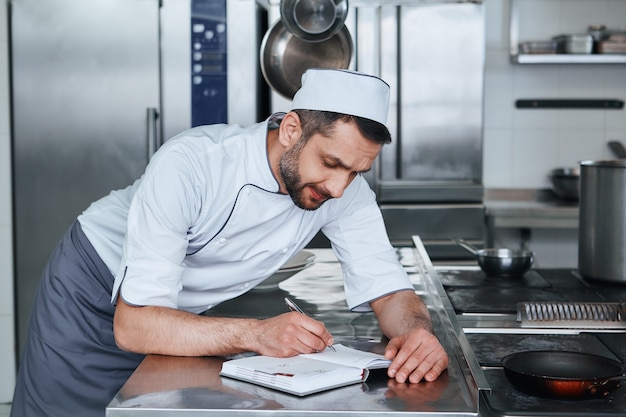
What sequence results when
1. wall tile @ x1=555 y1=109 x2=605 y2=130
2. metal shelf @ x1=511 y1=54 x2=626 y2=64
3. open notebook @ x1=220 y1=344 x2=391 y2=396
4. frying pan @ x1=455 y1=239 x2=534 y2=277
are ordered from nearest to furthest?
open notebook @ x1=220 y1=344 x2=391 y2=396 → frying pan @ x1=455 y1=239 x2=534 y2=277 → metal shelf @ x1=511 y1=54 x2=626 y2=64 → wall tile @ x1=555 y1=109 x2=605 y2=130

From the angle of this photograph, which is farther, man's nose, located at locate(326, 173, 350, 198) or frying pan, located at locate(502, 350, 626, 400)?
man's nose, located at locate(326, 173, 350, 198)

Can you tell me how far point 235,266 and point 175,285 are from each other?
0.84 feet

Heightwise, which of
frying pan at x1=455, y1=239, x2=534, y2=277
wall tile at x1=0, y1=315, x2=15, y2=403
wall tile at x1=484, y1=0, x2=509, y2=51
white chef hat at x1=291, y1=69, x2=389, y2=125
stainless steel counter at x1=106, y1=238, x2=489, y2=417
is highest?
wall tile at x1=484, y1=0, x2=509, y2=51

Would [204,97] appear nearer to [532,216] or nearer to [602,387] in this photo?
[532,216]

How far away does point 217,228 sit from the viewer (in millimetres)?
1888

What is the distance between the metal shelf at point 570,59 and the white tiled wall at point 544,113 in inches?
10.2

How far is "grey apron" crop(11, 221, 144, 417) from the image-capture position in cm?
197

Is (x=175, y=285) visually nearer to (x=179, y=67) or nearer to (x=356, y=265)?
(x=356, y=265)

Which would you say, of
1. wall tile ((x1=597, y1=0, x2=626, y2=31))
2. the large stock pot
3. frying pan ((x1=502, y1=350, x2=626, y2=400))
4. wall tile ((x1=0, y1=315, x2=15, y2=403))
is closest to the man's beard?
frying pan ((x1=502, y1=350, x2=626, y2=400))

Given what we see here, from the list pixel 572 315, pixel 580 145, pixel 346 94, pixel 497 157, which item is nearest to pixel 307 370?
pixel 346 94

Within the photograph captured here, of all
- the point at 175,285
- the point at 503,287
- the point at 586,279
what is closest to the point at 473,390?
the point at 175,285

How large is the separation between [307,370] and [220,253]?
21.8 inches

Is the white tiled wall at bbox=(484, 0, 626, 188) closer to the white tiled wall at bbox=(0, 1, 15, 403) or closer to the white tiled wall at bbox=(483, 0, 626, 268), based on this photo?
the white tiled wall at bbox=(483, 0, 626, 268)

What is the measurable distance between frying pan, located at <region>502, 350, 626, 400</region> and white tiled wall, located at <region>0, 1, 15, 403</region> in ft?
10.2
